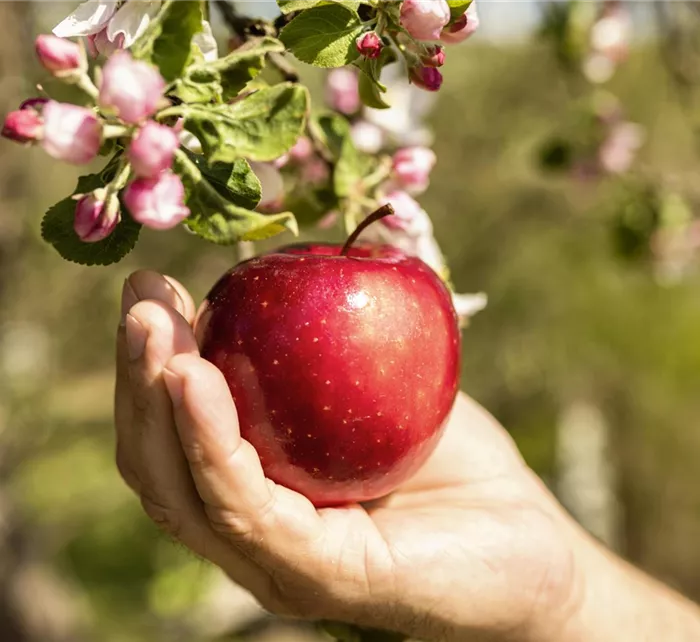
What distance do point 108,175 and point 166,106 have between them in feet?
0.36

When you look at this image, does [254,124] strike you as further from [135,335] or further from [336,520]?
[336,520]

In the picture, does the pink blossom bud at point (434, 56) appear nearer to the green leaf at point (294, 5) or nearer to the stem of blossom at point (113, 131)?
the green leaf at point (294, 5)

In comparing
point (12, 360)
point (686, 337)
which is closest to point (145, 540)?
point (12, 360)

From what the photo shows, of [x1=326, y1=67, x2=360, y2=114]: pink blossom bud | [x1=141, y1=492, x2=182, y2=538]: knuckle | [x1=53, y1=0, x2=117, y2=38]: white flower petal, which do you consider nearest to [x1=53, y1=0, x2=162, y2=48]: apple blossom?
[x1=53, y1=0, x2=117, y2=38]: white flower petal

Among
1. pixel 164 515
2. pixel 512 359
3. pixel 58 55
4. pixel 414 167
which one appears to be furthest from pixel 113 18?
pixel 512 359

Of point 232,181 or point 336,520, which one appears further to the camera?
point 336,520

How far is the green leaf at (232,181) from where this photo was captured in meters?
0.91

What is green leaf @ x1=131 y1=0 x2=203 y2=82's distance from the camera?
83 cm

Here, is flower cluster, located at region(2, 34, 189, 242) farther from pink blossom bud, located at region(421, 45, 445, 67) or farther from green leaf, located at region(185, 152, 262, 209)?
pink blossom bud, located at region(421, 45, 445, 67)

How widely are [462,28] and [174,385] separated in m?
0.53

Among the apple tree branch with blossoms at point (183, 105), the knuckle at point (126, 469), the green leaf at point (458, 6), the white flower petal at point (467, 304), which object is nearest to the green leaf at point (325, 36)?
the apple tree branch with blossoms at point (183, 105)

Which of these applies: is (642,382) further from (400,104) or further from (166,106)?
(166,106)

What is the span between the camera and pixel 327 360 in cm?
111

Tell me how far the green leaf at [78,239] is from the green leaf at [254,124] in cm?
14
